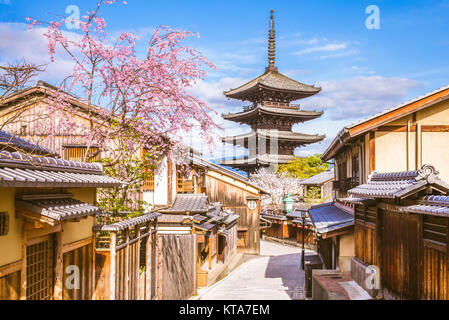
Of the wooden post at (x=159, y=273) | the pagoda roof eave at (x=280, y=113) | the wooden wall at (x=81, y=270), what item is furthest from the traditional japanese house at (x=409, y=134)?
the pagoda roof eave at (x=280, y=113)

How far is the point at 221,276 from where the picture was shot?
19906 millimetres

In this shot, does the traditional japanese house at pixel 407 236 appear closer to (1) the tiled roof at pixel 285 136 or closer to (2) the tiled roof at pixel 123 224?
(2) the tiled roof at pixel 123 224

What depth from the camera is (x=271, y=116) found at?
49.8 meters

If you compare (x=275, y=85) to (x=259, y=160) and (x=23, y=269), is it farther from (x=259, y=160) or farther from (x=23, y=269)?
(x=23, y=269)

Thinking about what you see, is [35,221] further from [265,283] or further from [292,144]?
[292,144]

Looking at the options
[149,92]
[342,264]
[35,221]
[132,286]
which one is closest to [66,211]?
[35,221]

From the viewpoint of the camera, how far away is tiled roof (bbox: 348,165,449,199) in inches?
291

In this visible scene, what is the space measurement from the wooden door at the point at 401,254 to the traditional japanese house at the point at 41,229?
5745 mm

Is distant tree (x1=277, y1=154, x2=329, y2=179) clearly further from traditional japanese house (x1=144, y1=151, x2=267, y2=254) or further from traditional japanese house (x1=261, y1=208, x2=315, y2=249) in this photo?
traditional japanese house (x1=144, y1=151, x2=267, y2=254)

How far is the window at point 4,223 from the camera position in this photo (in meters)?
4.78

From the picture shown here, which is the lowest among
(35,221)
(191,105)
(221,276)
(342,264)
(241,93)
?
(221,276)

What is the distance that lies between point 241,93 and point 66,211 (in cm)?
4562

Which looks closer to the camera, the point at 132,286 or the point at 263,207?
the point at 132,286

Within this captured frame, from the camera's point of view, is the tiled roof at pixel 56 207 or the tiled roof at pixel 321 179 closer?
the tiled roof at pixel 56 207
